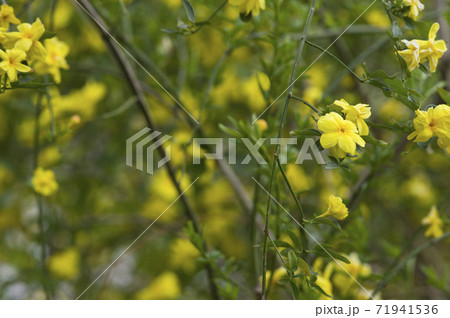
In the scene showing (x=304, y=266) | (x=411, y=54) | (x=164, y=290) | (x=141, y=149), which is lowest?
(x=164, y=290)

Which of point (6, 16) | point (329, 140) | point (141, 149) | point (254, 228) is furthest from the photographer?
point (141, 149)

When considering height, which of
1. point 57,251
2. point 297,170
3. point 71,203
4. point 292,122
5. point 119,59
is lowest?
point 57,251

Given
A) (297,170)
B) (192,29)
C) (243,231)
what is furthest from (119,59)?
(243,231)

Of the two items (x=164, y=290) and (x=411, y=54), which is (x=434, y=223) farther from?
(x=164, y=290)

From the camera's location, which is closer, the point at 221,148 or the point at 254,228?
the point at 254,228

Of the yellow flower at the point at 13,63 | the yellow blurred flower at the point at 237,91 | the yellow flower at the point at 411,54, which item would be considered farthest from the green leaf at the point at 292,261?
the yellow blurred flower at the point at 237,91

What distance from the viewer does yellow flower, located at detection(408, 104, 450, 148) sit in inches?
26.5

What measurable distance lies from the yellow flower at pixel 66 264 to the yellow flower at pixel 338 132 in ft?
3.68

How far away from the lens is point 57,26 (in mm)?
1687

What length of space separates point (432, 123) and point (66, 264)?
1245 mm

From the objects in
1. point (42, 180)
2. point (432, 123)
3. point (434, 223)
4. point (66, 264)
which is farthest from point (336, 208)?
point (66, 264)

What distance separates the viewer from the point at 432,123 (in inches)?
26.8

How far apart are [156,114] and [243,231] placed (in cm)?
50
